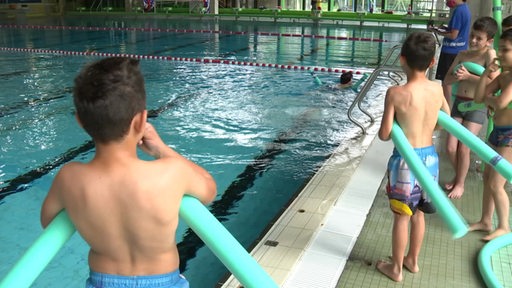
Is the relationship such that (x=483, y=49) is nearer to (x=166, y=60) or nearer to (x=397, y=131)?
(x=397, y=131)

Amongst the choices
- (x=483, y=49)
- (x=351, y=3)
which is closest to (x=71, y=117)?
(x=483, y=49)

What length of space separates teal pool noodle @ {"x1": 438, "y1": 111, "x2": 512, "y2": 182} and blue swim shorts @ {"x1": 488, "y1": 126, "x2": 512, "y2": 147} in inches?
27.9

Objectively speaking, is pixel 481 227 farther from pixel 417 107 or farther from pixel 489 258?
pixel 417 107

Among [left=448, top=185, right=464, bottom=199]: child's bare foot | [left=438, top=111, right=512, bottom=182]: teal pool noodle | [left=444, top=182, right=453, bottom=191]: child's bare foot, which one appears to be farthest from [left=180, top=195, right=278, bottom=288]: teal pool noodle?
[left=444, top=182, right=453, bottom=191]: child's bare foot

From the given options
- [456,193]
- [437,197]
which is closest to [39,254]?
[437,197]

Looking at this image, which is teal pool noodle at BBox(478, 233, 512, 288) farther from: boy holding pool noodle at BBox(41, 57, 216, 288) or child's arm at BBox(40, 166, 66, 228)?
child's arm at BBox(40, 166, 66, 228)

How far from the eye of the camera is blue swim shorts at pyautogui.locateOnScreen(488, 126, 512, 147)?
2.77 metres

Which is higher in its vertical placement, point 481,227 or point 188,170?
point 188,170

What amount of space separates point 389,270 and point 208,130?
13.7 ft

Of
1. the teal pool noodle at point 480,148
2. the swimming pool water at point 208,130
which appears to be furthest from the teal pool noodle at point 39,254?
the swimming pool water at point 208,130

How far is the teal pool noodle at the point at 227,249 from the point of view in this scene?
129 centimetres

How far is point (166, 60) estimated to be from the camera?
1185 cm

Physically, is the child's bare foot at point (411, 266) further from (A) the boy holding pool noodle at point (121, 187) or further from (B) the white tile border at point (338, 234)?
(A) the boy holding pool noodle at point (121, 187)

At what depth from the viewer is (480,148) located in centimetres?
204
